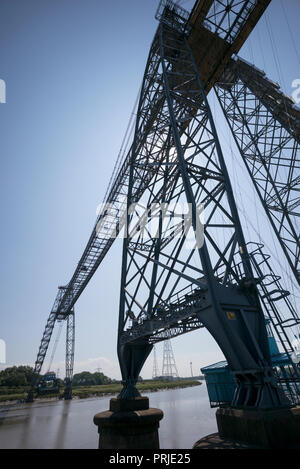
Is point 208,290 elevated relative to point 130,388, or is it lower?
elevated

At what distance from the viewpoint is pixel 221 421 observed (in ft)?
16.1

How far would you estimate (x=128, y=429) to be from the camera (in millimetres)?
8109

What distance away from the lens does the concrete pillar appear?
7953mm

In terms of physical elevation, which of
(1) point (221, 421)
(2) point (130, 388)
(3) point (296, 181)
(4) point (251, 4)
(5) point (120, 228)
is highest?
(4) point (251, 4)

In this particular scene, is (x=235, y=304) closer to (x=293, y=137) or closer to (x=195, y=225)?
(x=195, y=225)

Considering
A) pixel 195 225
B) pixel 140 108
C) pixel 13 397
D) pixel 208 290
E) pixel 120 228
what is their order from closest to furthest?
pixel 208 290 < pixel 195 225 < pixel 140 108 < pixel 120 228 < pixel 13 397

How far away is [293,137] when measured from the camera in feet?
46.1

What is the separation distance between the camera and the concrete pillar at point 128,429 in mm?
7953

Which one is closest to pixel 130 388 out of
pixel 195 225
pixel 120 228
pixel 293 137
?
pixel 195 225
